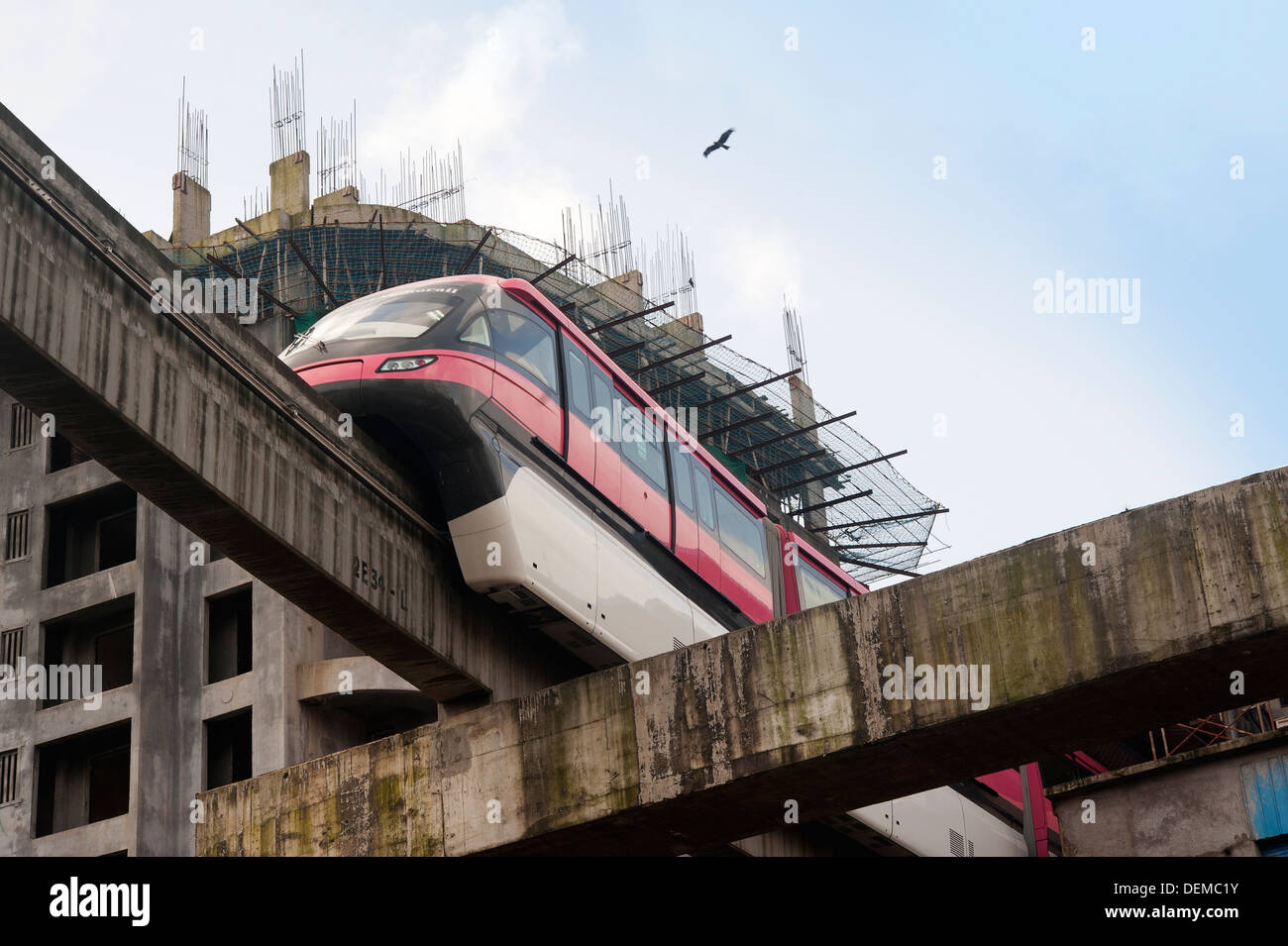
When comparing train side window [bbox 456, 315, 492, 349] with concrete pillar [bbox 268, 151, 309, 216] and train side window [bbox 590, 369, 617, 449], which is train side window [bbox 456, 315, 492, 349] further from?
concrete pillar [bbox 268, 151, 309, 216]

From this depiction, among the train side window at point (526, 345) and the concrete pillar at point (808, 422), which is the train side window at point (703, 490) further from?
the concrete pillar at point (808, 422)

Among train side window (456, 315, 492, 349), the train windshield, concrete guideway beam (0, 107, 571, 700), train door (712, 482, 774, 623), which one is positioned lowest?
concrete guideway beam (0, 107, 571, 700)

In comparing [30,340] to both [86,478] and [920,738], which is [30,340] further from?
[86,478]

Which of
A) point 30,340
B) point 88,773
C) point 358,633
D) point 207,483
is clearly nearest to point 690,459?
point 358,633

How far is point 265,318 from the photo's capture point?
128ft

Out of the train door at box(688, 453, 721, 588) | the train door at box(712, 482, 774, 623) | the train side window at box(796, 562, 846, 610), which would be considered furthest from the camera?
the train side window at box(796, 562, 846, 610)

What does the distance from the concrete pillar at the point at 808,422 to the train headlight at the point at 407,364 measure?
28.8 m

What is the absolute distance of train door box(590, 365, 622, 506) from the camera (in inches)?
583

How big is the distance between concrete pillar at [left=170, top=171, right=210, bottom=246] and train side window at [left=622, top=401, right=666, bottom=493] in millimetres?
31442

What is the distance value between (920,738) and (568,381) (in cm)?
487

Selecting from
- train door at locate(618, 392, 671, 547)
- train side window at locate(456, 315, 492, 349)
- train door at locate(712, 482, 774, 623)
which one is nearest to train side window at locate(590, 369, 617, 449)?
train door at locate(618, 392, 671, 547)

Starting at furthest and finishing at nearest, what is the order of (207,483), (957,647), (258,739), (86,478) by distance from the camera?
(86,478) < (258,739) < (957,647) < (207,483)

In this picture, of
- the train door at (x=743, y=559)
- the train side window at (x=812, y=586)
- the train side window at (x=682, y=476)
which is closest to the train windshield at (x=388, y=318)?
the train side window at (x=682, y=476)

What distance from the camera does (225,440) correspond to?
435 inches
